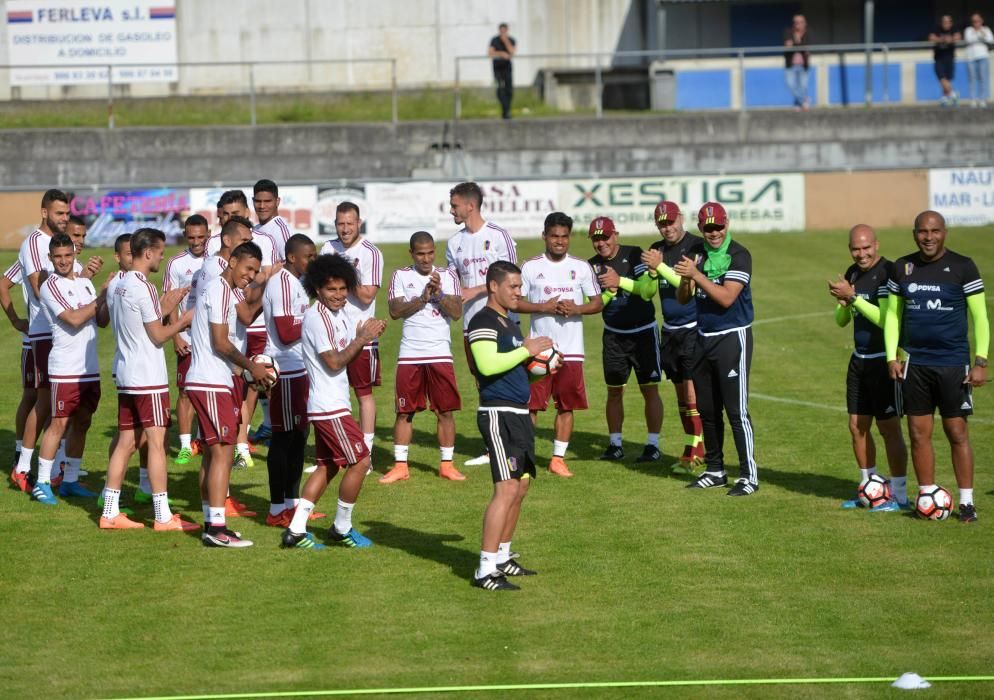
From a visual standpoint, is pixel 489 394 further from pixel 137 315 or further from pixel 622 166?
pixel 622 166

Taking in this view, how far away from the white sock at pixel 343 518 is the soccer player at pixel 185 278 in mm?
3022

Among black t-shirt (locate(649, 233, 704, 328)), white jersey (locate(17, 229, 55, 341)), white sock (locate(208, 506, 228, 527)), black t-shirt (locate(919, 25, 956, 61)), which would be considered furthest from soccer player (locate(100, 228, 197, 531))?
black t-shirt (locate(919, 25, 956, 61))

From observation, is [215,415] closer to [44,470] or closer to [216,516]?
[216,516]

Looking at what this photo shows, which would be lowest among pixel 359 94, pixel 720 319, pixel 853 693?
pixel 853 693

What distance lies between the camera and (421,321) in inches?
504

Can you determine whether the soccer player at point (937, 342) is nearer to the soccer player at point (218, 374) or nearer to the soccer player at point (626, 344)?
the soccer player at point (626, 344)

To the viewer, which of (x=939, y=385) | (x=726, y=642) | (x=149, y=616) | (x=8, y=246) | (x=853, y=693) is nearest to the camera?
(x=853, y=693)

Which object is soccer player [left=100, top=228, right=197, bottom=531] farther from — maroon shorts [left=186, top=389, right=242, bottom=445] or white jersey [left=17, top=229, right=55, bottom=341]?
white jersey [left=17, top=229, right=55, bottom=341]

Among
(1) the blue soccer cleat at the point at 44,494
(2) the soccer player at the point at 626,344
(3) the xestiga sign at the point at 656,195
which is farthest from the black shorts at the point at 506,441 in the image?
(3) the xestiga sign at the point at 656,195

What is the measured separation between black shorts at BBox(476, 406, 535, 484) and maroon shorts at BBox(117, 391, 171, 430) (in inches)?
120

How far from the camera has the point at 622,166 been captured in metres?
35.2

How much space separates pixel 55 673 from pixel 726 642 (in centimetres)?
397

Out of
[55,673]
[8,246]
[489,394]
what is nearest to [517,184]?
[8,246]

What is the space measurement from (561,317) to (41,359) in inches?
193
